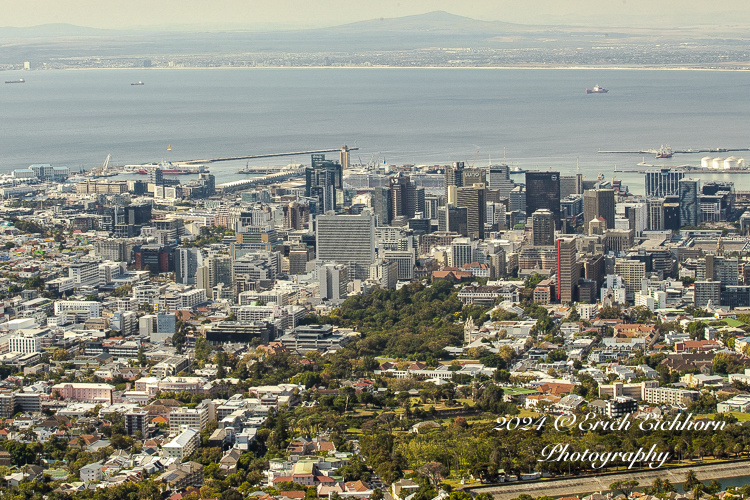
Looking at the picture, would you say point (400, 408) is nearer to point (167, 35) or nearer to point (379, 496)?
point (379, 496)

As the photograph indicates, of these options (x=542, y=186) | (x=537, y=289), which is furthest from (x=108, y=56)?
(x=537, y=289)

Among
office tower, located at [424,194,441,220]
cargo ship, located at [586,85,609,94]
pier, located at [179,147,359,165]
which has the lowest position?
office tower, located at [424,194,441,220]

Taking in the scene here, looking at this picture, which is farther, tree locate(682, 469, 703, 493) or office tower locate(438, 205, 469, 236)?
office tower locate(438, 205, 469, 236)

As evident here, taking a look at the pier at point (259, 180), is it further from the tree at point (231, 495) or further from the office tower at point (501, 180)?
the tree at point (231, 495)

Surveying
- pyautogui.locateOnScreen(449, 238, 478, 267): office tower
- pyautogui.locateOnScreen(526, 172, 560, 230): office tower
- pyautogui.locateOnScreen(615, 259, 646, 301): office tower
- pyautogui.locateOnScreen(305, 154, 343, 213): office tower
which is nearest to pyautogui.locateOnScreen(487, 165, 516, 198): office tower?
pyautogui.locateOnScreen(526, 172, 560, 230): office tower

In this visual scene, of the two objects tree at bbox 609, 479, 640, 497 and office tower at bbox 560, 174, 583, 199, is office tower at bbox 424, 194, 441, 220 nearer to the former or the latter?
office tower at bbox 560, 174, 583, 199
